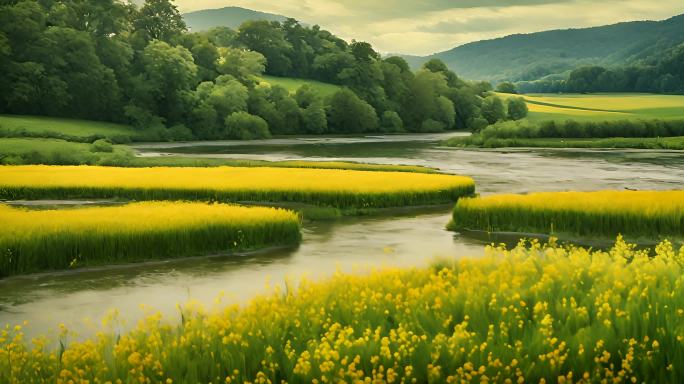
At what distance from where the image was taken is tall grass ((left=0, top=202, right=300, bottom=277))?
1828cm

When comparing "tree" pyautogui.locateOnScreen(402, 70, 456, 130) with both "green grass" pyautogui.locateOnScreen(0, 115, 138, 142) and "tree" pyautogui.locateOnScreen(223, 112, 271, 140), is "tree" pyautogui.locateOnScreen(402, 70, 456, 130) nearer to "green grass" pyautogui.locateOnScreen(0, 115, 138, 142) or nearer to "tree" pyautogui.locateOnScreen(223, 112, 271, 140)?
"tree" pyautogui.locateOnScreen(223, 112, 271, 140)

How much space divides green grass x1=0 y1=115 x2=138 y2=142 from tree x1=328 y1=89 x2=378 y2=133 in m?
35.5

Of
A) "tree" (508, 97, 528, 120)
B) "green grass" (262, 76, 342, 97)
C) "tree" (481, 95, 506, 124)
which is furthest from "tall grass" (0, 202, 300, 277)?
"tree" (508, 97, 528, 120)

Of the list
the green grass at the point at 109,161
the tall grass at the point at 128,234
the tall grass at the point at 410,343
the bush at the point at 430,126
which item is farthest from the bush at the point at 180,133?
the tall grass at the point at 410,343

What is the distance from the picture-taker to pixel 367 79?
141m

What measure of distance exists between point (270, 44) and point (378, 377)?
14793cm

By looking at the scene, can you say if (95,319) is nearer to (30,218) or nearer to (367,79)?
(30,218)

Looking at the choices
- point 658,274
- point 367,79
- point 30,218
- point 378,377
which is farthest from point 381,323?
point 367,79

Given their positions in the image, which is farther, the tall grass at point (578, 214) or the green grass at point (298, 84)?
the green grass at point (298, 84)

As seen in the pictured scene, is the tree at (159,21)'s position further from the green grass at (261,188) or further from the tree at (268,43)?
the green grass at (261,188)

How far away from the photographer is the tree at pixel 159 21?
12156cm

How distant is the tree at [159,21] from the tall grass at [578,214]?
101273 mm

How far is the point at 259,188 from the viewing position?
32.3 metres

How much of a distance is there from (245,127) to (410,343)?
331 ft
